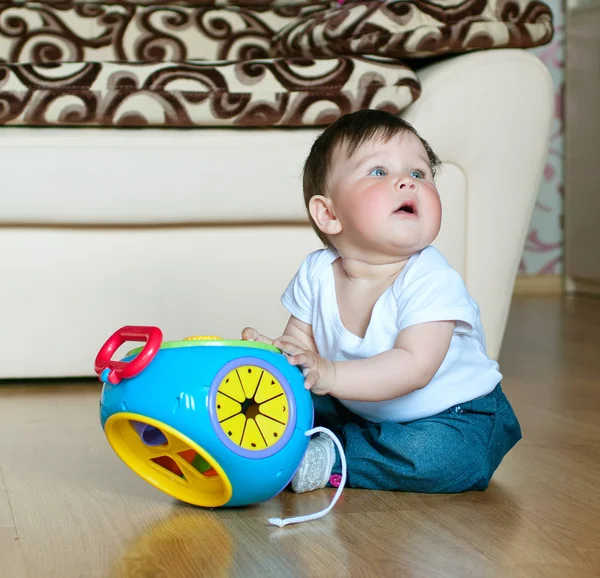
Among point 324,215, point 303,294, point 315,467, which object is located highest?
point 324,215

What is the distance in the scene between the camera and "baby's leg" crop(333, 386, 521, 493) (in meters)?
0.93

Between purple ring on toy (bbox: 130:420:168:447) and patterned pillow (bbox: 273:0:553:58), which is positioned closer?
purple ring on toy (bbox: 130:420:168:447)

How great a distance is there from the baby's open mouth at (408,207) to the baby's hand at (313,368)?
185 mm

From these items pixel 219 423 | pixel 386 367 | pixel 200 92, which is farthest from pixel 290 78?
pixel 219 423

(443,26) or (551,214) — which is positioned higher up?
(443,26)

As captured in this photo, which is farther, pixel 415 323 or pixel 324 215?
pixel 324 215

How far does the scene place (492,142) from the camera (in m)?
1.50

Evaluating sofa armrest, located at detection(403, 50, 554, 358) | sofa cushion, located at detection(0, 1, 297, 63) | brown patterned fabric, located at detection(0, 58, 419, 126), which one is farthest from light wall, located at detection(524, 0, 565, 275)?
brown patterned fabric, located at detection(0, 58, 419, 126)

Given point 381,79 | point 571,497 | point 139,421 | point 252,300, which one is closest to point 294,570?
point 139,421

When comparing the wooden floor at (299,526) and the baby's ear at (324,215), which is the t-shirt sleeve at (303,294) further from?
the wooden floor at (299,526)

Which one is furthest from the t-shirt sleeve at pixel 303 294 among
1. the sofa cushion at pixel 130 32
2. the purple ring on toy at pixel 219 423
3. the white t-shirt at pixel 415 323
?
the sofa cushion at pixel 130 32

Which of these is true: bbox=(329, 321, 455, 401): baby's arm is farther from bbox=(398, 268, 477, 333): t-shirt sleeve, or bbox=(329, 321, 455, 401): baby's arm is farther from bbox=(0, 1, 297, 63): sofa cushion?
bbox=(0, 1, 297, 63): sofa cushion

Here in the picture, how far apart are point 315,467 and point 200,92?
2.36 ft

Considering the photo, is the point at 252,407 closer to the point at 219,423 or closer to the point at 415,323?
the point at 219,423
